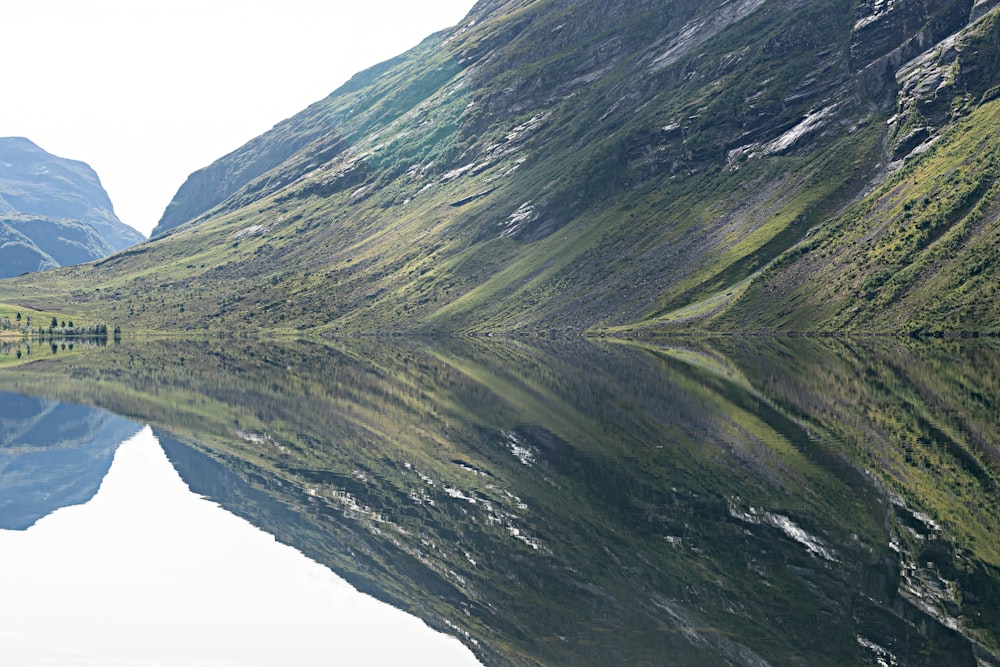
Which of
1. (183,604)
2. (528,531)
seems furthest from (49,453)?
(528,531)

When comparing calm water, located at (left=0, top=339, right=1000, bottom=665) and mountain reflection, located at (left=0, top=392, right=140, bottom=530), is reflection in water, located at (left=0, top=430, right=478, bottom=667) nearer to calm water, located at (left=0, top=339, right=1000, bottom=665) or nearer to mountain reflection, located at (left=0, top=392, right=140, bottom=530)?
calm water, located at (left=0, top=339, right=1000, bottom=665)

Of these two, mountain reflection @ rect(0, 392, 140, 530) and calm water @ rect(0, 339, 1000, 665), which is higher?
mountain reflection @ rect(0, 392, 140, 530)

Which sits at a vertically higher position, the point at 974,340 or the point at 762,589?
the point at 762,589

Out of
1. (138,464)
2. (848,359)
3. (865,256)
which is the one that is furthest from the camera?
(865,256)

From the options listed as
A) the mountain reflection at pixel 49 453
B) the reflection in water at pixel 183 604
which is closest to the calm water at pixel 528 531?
the reflection in water at pixel 183 604

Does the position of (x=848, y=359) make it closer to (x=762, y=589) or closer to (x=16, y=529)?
(x=762, y=589)

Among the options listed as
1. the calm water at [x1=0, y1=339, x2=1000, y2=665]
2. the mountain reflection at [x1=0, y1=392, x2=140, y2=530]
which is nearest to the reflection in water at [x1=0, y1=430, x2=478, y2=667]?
the calm water at [x1=0, y1=339, x2=1000, y2=665]

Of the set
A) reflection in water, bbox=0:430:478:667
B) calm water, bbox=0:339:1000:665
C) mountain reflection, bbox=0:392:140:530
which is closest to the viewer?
calm water, bbox=0:339:1000:665

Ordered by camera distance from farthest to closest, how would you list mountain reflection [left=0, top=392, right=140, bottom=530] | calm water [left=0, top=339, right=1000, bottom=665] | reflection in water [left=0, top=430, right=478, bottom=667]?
mountain reflection [left=0, top=392, right=140, bottom=530], reflection in water [left=0, top=430, right=478, bottom=667], calm water [left=0, top=339, right=1000, bottom=665]

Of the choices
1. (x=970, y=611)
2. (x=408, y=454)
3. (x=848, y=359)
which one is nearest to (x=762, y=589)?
(x=970, y=611)
